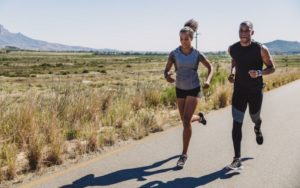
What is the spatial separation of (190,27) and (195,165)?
2.03 m

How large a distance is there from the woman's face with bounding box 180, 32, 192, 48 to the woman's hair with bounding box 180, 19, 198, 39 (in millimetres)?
42

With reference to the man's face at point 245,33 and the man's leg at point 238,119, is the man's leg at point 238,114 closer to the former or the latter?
the man's leg at point 238,119

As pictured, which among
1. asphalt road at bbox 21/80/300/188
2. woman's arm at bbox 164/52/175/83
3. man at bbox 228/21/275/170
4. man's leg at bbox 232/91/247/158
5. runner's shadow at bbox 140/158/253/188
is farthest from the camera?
woman's arm at bbox 164/52/175/83

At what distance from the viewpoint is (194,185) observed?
207 inches

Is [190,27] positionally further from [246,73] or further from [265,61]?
[265,61]

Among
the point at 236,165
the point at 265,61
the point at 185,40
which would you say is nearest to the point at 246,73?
the point at 265,61

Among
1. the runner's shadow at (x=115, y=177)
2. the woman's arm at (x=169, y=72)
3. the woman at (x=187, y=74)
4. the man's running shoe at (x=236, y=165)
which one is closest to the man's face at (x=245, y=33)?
the woman at (x=187, y=74)

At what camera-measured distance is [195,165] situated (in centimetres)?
625

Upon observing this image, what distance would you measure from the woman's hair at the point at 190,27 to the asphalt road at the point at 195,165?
1947 millimetres

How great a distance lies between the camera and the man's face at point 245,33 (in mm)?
5648

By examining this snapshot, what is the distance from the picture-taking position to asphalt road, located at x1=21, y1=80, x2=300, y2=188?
537 centimetres

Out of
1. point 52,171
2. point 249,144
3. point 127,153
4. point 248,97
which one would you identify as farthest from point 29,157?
point 249,144

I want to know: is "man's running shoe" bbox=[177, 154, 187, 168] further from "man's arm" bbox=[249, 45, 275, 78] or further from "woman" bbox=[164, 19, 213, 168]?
"man's arm" bbox=[249, 45, 275, 78]

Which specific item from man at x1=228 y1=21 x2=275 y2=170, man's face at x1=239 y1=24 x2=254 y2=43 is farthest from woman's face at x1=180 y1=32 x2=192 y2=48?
man's face at x1=239 y1=24 x2=254 y2=43
